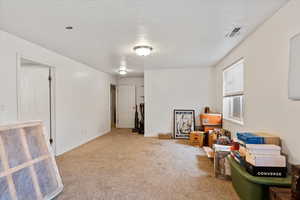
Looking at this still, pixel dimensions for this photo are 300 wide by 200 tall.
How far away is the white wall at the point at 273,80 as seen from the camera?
182 cm

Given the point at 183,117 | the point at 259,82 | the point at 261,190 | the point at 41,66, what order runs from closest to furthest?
1. the point at 261,190
2. the point at 259,82
3. the point at 41,66
4. the point at 183,117

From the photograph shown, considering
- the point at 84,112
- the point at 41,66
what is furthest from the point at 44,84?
the point at 84,112

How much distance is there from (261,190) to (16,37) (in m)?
3.95

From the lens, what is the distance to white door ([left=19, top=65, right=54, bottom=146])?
357cm

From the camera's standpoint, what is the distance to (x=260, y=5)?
1.91 meters

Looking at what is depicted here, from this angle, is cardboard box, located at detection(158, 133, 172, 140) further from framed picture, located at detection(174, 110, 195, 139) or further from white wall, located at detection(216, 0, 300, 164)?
white wall, located at detection(216, 0, 300, 164)

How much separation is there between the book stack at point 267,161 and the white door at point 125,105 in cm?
582

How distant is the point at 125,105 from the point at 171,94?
8.25 feet

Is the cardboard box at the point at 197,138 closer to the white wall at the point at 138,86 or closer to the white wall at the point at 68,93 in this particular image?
the white wall at the point at 68,93

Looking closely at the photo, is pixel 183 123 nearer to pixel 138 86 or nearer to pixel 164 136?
pixel 164 136

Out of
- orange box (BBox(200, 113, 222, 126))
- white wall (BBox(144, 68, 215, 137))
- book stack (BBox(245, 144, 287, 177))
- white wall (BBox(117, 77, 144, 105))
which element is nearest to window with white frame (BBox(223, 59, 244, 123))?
orange box (BBox(200, 113, 222, 126))

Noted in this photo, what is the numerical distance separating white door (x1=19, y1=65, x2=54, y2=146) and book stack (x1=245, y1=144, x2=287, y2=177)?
374 cm

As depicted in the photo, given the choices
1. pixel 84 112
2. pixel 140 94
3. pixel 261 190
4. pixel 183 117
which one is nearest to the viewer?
pixel 261 190

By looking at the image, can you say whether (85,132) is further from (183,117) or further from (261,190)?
(261,190)
